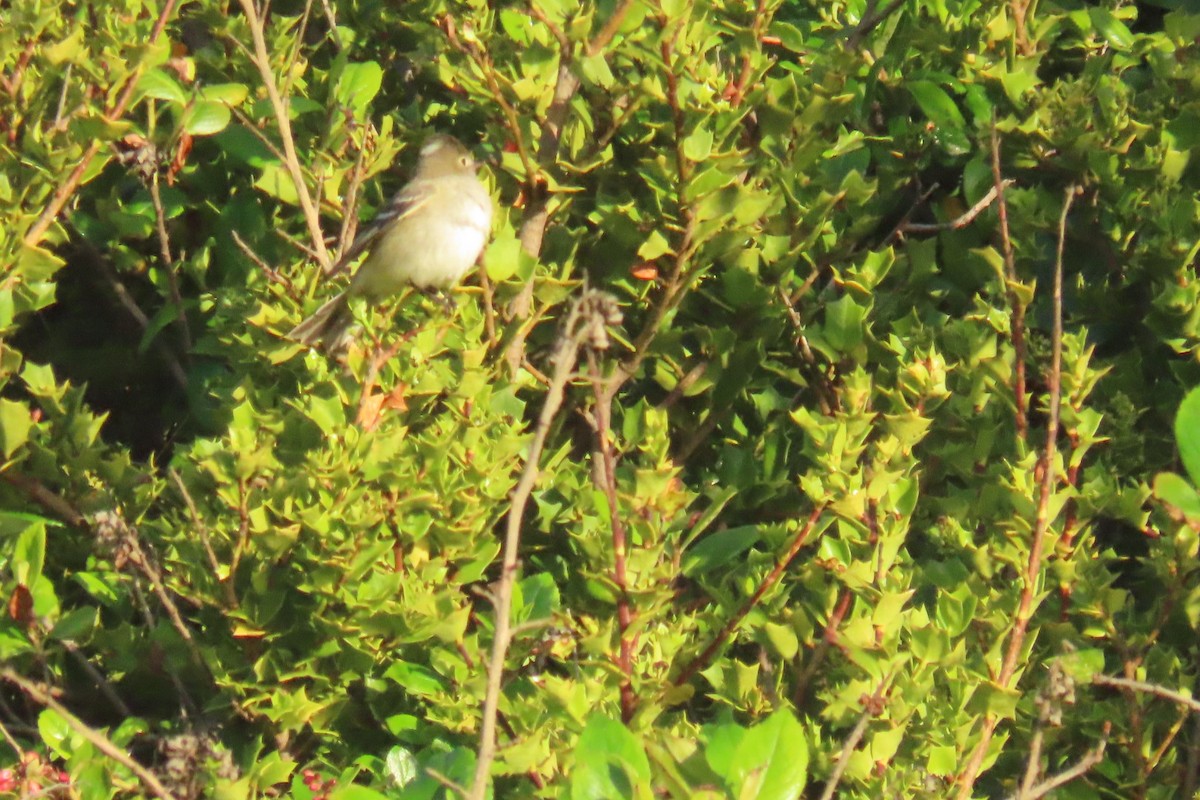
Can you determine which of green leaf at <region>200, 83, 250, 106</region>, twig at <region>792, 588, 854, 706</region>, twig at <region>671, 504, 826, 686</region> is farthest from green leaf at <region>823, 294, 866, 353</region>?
green leaf at <region>200, 83, 250, 106</region>

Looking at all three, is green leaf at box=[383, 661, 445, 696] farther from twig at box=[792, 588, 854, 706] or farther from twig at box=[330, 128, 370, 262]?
twig at box=[330, 128, 370, 262]

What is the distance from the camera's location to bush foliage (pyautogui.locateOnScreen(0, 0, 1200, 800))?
2.51 meters

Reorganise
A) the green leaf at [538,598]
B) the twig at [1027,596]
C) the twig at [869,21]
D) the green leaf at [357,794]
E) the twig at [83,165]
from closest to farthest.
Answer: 1. the green leaf at [357,794]
2. the twig at [1027,596]
3. the green leaf at [538,598]
4. the twig at [83,165]
5. the twig at [869,21]

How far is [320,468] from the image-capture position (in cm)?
248

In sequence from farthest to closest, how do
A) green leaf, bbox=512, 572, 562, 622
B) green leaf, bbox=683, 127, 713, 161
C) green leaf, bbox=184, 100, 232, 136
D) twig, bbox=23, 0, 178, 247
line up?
1. green leaf, bbox=184, 100, 232, 136
2. twig, bbox=23, 0, 178, 247
3. green leaf, bbox=683, 127, 713, 161
4. green leaf, bbox=512, 572, 562, 622

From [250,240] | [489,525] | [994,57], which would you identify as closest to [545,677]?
[489,525]

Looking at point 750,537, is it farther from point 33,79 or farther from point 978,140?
point 33,79

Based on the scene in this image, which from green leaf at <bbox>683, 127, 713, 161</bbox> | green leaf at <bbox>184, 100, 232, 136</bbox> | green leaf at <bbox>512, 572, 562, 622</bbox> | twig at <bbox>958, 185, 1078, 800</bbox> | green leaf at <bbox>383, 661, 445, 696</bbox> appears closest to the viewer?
twig at <bbox>958, 185, 1078, 800</bbox>

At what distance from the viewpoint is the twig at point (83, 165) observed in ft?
9.61

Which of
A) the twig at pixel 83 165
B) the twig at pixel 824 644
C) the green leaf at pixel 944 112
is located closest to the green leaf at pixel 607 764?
the twig at pixel 824 644

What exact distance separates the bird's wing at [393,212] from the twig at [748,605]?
3.38 feet

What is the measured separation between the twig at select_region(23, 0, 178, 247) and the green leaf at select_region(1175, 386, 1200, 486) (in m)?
2.01

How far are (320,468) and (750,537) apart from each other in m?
0.78

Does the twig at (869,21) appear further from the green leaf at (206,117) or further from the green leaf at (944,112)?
the green leaf at (206,117)
